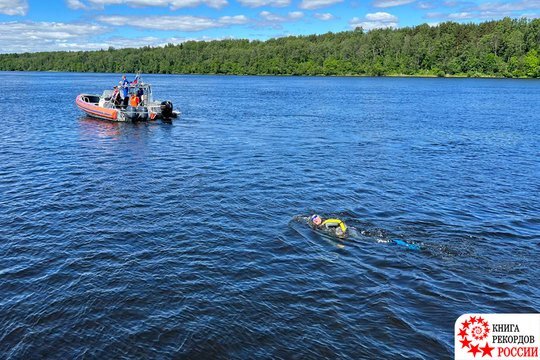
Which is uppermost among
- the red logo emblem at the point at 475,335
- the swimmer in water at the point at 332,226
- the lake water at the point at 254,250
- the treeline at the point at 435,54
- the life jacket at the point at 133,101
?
the treeline at the point at 435,54

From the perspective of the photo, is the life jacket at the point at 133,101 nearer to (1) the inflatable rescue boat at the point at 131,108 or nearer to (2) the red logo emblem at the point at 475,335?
(1) the inflatable rescue boat at the point at 131,108

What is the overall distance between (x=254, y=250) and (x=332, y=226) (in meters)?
3.34

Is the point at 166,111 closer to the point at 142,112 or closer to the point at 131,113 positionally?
the point at 142,112

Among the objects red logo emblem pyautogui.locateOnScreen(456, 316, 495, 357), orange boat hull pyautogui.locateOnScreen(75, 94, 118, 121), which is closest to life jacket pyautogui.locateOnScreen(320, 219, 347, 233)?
red logo emblem pyautogui.locateOnScreen(456, 316, 495, 357)

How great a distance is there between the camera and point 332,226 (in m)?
17.7

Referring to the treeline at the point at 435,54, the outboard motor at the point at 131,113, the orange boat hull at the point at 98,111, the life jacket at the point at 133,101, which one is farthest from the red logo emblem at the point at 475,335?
the treeline at the point at 435,54

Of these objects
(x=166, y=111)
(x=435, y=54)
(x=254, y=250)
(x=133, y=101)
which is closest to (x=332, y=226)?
(x=254, y=250)

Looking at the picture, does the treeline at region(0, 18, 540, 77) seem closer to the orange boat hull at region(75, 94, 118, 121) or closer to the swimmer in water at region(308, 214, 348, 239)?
the orange boat hull at region(75, 94, 118, 121)

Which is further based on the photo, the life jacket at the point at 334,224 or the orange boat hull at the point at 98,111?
the orange boat hull at the point at 98,111

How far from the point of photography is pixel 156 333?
1151cm

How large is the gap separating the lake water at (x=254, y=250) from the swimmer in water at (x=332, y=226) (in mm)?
432

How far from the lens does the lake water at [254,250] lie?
11.6 m

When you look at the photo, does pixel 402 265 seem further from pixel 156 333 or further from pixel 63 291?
pixel 63 291

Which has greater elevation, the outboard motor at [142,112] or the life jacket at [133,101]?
the life jacket at [133,101]
